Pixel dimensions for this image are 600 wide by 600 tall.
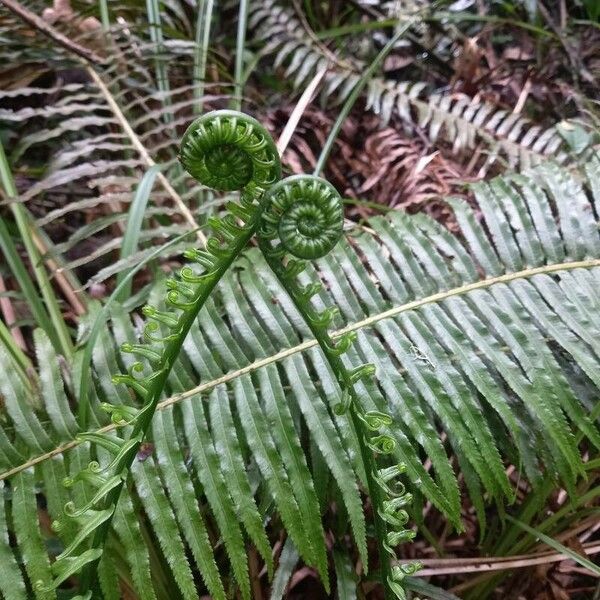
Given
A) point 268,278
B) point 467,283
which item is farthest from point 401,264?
point 268,278

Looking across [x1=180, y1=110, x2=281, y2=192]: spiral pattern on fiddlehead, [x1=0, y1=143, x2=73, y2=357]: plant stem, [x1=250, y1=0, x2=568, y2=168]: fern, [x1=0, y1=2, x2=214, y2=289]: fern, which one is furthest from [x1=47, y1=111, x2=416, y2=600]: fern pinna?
[x1=250, y1=0, x2=568, y2=168]: fern

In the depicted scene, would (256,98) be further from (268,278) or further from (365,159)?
(268,278)

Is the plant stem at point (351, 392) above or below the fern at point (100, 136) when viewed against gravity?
below

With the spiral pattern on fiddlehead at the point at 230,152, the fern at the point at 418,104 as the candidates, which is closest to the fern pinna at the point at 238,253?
the spiral pattern on fiddlehead at the point at 230,152

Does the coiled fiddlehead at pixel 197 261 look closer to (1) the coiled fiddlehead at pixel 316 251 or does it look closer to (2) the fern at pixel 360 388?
(1) the coiled fiddlehead at pixel 316 251

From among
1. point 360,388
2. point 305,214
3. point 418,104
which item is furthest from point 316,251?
point 418,104

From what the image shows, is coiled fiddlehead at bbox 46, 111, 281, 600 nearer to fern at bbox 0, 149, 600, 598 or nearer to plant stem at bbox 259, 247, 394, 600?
plant stem at bbox 259, 247, 394, 600
